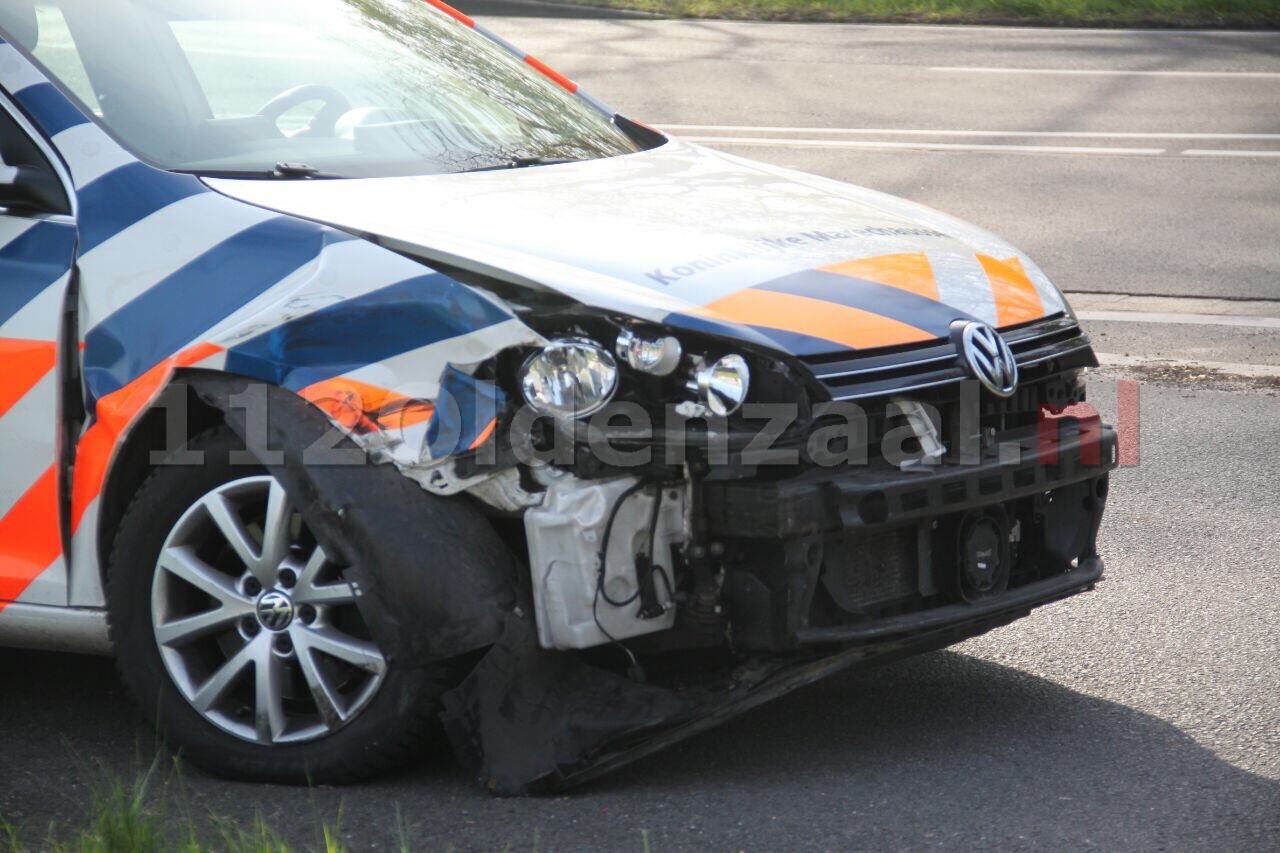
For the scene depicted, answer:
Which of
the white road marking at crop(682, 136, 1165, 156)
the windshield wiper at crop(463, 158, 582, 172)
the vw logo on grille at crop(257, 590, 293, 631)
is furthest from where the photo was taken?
the white road marking at crop(682, 136, 1165, 156)

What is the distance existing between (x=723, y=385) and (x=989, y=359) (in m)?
0.66

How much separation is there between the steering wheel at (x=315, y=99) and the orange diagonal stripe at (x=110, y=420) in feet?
2.95

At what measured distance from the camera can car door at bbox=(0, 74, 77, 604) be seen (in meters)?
3.58

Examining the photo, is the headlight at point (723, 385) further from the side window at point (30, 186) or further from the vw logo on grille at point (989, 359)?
the side window at point (30, 186)

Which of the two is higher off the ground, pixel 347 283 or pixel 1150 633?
pixel 347 283

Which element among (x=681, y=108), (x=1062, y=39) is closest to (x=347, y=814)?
(x=681, y=108)

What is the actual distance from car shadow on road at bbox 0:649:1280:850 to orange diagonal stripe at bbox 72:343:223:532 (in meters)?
0.60

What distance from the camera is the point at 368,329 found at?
332 cm

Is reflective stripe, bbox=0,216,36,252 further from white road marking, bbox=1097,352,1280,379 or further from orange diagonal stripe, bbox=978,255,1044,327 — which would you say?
white road marking, bbox=1097,352,1280,379

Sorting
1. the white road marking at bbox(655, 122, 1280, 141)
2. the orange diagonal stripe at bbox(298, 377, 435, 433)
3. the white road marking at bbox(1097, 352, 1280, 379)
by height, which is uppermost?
the orange diagonal stripe at bbox(298, 377, 435, 433)

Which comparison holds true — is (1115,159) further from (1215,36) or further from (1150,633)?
(1150,633)

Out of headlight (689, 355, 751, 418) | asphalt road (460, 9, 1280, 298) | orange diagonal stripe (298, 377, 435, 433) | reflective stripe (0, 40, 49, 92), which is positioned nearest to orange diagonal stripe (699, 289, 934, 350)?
headlight (689, 355, 751, 418)

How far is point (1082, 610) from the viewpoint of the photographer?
4680 millimetres

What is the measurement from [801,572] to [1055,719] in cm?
95
